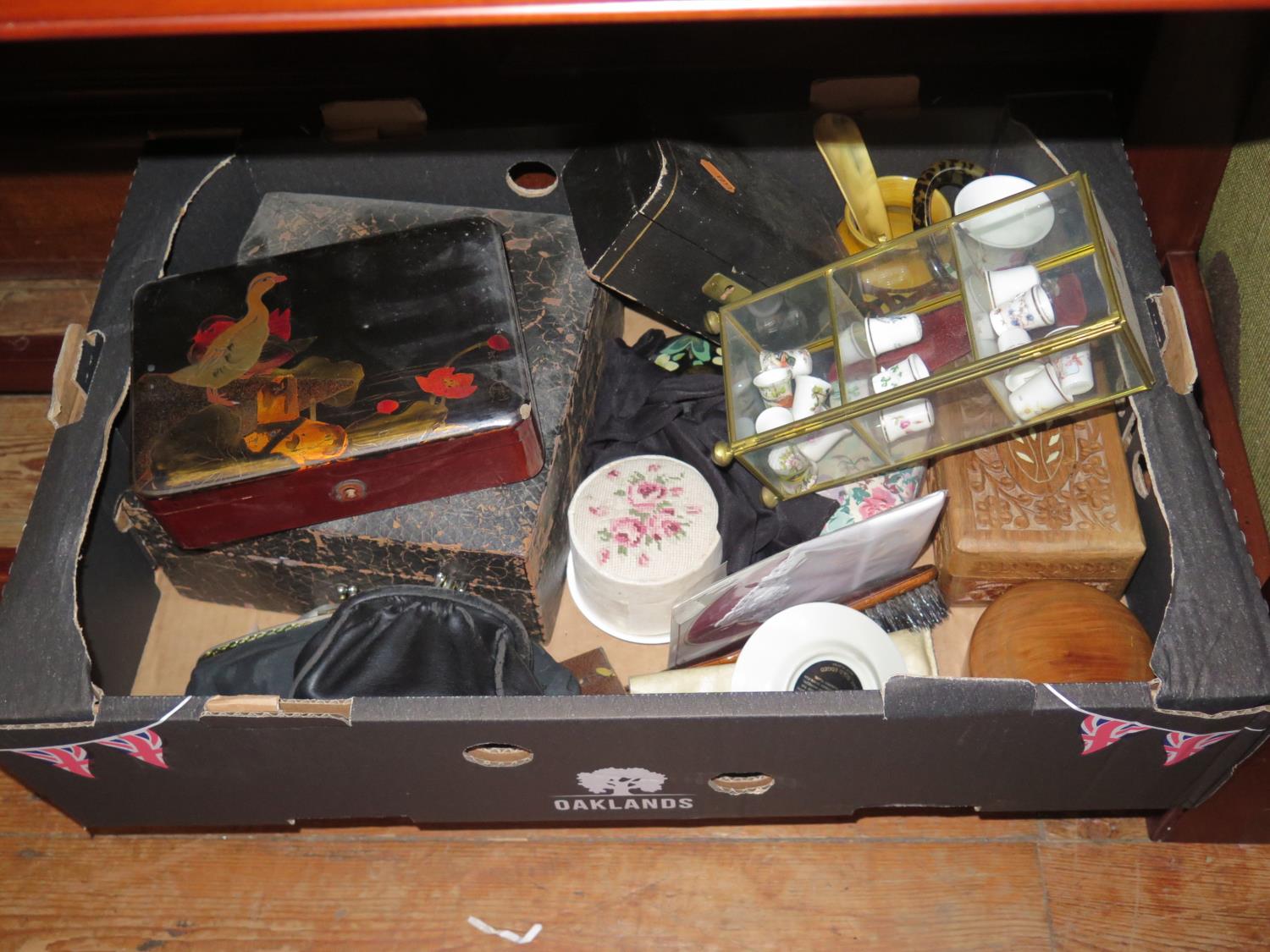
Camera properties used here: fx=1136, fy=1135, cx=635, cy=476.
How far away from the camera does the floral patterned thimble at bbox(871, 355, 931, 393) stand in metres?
0.79

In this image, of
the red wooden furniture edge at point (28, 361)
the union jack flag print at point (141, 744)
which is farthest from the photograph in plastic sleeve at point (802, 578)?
the red wooden furniture edge at point (28, 361)

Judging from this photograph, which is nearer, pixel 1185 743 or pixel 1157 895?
A: pixel 1185 743

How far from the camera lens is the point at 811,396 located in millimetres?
838

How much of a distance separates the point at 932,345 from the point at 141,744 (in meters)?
0.60

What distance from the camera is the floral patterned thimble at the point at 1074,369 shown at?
2.45 ft

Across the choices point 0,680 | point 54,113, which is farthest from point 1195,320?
point 54,113

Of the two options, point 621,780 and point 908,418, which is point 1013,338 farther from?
point 621,780

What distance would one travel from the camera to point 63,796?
832mm

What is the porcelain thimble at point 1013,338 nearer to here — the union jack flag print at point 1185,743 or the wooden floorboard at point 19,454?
the union jack flag print at point 1185,743

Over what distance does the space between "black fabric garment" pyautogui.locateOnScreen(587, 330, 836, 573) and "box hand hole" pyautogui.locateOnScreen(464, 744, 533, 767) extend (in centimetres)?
23

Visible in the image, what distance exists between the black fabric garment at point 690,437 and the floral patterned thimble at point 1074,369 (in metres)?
0.22

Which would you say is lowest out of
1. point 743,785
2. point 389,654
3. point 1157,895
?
point 1157,895


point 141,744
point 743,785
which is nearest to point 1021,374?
point 743,785

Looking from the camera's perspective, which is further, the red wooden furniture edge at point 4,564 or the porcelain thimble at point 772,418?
the red wooden furniture edge at point 4,564
